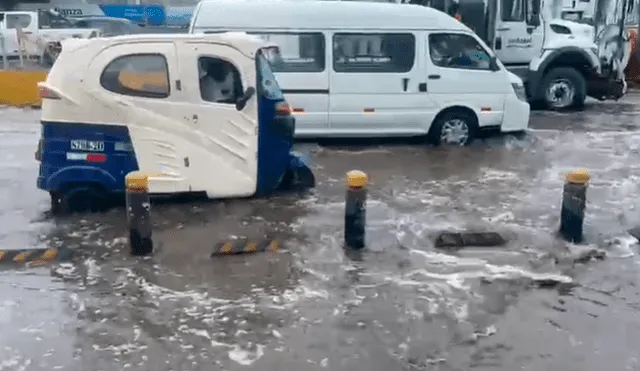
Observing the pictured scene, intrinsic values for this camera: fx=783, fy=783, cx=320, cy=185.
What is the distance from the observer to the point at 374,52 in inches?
471

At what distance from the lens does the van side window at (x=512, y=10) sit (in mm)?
15422

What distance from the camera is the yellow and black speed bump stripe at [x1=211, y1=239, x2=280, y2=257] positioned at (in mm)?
7379

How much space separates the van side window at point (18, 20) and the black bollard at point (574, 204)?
21489 millimetres

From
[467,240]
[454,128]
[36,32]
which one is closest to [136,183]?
[467,240]

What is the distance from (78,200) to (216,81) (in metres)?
1.98

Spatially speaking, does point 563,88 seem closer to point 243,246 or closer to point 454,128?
point 454,128

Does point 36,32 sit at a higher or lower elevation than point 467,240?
higher

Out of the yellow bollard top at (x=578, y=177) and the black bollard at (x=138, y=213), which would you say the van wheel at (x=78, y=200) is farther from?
the yellow bollard top at (x=578, y=177)

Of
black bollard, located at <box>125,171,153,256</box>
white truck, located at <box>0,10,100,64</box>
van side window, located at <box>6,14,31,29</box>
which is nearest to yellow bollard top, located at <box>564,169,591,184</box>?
black bollard, located at <box>125,171,153,256</box>

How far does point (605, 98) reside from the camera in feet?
54.8

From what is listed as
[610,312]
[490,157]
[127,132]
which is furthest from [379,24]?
[610,312]

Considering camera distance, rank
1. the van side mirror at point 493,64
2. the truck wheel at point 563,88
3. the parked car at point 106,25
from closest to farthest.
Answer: the van side mirror at point 493,64
the truck wheel at point 563,88
the parked car at point 106,25

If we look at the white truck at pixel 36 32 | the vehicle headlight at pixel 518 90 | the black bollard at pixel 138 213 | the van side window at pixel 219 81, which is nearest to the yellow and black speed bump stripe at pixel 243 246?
the black bollard at pixel 138 213

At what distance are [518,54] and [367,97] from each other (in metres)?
5.19
